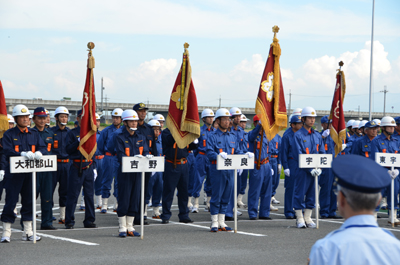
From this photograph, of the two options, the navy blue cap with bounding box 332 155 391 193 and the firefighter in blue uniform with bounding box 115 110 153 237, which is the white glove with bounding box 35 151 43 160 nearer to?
the firefighter in blue uniform with bounding box 115 110 153 237

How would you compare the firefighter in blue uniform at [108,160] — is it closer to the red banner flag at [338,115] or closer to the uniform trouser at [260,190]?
the uniform trouser at [260,190]

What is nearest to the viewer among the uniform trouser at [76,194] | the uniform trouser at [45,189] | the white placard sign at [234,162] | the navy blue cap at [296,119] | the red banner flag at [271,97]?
the white placard sign at [234,162]

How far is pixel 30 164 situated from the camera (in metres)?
8.87

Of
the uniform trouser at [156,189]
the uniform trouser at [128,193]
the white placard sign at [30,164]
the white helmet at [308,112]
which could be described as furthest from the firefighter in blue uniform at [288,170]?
the white placard sign at [30,164]

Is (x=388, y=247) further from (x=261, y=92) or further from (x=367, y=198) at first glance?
(x=261, y=92)

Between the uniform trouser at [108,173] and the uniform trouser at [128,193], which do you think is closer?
the uniform trouser at [128,193]

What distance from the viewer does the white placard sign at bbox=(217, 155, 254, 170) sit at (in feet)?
33.0

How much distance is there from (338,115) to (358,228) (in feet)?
34.2

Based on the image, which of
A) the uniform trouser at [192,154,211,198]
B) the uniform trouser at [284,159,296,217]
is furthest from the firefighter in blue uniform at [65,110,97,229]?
the uniform trouser at [284,159,296,217]

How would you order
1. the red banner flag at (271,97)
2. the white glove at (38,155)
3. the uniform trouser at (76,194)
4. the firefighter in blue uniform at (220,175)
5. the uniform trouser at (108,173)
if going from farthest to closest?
the uniform trouser at (108,173) < the red banner flag at (271,97) < the uniform trouser at (76,194) < the firefighter in blue uniform at (220,175) < the white glove at (38,155)

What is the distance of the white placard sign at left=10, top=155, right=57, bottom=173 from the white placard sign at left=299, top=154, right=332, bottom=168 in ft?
16.2

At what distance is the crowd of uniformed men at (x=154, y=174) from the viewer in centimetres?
934

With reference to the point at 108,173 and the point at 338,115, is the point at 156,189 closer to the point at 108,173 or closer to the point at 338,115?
the point at 108,173

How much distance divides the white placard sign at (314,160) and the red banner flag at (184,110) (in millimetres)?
2221
